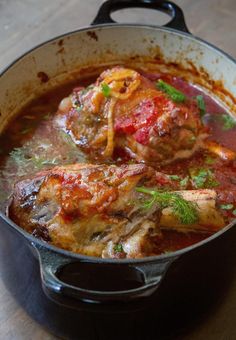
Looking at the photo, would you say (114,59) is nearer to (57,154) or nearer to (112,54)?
(112,54)

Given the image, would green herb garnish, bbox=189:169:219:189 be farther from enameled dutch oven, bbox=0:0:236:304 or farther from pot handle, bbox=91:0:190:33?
pot handle, bbox=91:0:190:33

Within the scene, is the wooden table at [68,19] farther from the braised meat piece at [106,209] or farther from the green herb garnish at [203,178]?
the braised meat piece at [106,209]

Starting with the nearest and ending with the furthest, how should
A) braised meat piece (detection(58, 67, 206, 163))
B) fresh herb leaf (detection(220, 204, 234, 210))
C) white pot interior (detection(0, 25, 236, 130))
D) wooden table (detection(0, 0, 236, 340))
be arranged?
fresh herb leaf (detection(220, 204, 234, 210)) → braised meat piece (detection(58, 67, 206, 163)) → white pot interior (detection(0, 25, 236, 130)) → wooden table (detection(0, 0, 236, 340))

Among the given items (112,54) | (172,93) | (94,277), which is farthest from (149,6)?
(94,277)

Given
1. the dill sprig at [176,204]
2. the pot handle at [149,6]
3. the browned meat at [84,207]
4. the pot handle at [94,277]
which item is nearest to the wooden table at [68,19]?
the pot handle at [149,6]

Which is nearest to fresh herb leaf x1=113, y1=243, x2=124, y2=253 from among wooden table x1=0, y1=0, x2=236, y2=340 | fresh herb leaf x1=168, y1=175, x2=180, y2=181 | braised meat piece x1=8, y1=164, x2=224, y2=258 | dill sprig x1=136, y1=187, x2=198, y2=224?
braised meat piece x1=8, y1=164, x2=224, y2=258

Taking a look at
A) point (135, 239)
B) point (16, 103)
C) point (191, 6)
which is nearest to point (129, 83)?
point (16, 103)
